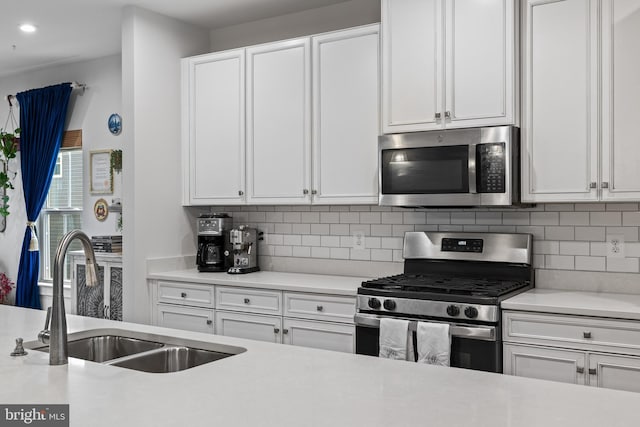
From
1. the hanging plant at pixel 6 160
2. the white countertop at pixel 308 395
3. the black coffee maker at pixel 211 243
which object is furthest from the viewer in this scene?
the hanging plant at pixel 6 160

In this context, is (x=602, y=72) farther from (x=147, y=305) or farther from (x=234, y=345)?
(x=147, y=305)

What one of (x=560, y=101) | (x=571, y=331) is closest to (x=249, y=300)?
(x=571, y=331)

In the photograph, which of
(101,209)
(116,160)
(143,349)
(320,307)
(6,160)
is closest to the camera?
(143,349)

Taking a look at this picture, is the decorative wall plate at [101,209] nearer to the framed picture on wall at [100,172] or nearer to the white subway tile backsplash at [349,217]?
the framed picture on wall at [100,172]

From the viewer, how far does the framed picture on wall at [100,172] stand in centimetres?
570

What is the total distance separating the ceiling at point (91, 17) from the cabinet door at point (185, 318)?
213cm

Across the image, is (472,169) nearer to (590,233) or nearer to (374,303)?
(590,233)

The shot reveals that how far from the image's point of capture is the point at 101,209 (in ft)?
18.8

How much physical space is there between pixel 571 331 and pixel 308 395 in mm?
1808

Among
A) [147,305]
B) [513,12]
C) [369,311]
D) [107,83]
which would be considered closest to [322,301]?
[369,311]

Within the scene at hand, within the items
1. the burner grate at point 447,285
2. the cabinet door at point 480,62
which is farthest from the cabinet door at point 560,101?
the burner grate at point 447,285

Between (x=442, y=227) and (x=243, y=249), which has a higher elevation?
(x=442, y=227)

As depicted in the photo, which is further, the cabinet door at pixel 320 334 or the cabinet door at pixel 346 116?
the cabinet door at pixel 346 116

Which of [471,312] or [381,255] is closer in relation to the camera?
[471,312]
